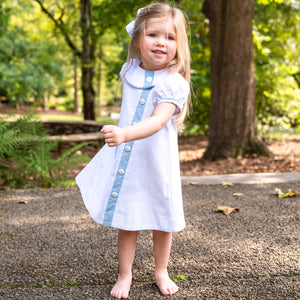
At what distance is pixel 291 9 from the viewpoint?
8.54 m

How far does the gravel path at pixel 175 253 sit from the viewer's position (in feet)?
6.82

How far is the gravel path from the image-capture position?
2080 mm

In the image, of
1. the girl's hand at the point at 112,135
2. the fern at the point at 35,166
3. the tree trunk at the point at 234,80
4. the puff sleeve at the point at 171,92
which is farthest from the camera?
the tree trunk at the point at 234,80

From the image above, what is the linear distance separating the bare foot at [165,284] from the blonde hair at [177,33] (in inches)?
34.1

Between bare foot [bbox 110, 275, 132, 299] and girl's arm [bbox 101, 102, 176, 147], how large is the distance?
0.84 m

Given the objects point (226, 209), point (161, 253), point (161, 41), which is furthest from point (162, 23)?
point (226, 209)

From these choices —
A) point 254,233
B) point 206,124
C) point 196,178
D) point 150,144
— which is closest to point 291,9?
point 206,124

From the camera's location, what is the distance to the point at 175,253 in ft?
8.38

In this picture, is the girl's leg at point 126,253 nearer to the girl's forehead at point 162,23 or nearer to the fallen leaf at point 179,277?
the fallen leaf at point 179,277

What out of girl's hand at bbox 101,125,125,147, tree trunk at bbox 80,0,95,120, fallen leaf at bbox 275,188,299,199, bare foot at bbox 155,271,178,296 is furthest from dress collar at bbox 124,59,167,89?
tree trunk at bbox 80,0,95,120

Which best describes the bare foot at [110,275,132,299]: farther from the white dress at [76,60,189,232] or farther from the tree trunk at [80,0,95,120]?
the tree trunk at [80,0,95,120]

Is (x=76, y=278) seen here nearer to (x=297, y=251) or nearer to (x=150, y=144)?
(x=150, y=144)

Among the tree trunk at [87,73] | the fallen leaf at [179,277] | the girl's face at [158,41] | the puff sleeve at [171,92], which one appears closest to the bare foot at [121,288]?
the fallen leaf at [179,277]

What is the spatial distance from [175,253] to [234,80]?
430 centimetres
